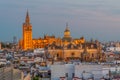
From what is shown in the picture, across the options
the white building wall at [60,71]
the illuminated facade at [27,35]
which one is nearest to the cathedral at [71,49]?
the illuminated facade at [27,35]

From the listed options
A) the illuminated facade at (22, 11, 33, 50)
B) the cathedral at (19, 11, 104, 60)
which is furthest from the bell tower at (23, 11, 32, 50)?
the cathedral at (19, 11, 104, 60)

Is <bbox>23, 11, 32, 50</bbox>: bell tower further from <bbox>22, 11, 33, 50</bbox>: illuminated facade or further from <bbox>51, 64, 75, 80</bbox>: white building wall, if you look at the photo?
<bbox>51, 64, 75, 80</bbox>: white building wall

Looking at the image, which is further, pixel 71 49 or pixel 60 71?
pixel 71 49

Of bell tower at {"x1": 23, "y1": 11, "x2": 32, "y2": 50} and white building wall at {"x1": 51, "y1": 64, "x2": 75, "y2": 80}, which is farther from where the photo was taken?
bell tower at {"x1": 23, "y1": 11, "x2": 32, "y2": 50}

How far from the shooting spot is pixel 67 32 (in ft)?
188

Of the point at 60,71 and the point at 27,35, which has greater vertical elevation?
the point at 27,35

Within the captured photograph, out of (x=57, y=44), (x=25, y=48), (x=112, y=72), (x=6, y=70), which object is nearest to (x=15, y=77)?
(x=6, y=70)

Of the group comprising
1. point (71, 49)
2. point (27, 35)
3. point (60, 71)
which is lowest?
point (60, 71)

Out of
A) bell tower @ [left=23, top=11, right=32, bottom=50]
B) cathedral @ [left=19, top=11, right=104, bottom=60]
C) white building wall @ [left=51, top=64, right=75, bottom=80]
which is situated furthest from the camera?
bell tower @ [left=23, top=11, right=32, bottom=50]

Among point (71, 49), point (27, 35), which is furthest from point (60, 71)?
point (27, 35)

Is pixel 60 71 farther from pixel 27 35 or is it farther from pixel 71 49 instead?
pixel 27 35

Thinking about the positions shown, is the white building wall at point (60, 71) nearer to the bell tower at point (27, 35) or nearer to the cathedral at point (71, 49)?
the cathedral at point (71, 49)

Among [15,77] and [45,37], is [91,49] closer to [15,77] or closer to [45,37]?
[45,37]

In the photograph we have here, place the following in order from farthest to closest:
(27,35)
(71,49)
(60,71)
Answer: (27,35) < (71,49) < (60,71)
